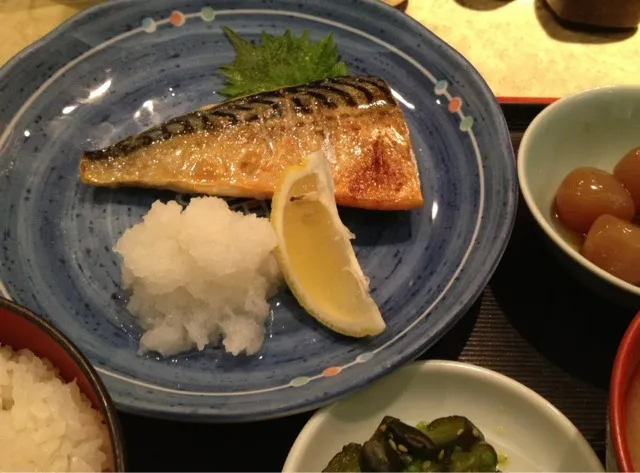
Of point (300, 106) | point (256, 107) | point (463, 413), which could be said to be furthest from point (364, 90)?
point (463, 413)

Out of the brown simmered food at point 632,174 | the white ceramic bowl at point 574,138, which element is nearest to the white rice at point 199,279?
the white ceramic bowl at point 574,138

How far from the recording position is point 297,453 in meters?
1.37

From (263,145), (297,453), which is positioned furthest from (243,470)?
(263,145)

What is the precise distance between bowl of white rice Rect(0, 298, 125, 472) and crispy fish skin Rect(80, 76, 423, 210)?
73 cm

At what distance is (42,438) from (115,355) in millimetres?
406

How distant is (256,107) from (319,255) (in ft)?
1.85

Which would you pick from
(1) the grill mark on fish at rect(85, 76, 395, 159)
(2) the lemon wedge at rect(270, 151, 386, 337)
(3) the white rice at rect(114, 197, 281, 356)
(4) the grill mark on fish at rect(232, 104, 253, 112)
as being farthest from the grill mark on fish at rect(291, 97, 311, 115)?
(3) the white rice at rect(114, 197, 281, 356)

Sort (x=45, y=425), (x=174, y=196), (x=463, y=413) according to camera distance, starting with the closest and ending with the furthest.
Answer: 1. (x=45, y=425)
2. (x=463, y=413)
3. (x=174, y=196)

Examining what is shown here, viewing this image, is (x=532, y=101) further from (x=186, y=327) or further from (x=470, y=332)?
(x=186, y=327)

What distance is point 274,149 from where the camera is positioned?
74.3 inches

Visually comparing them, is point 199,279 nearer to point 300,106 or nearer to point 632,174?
point 300,106

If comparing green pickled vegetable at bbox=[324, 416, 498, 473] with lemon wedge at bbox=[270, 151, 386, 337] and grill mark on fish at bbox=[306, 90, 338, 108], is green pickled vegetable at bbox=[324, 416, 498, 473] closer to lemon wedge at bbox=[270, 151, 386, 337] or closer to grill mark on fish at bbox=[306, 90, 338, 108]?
lemon wedge at bbox=[270, 151, 386, 337]

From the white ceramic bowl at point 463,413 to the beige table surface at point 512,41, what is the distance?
1256 mm

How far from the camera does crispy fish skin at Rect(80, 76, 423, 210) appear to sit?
6.04 feet
